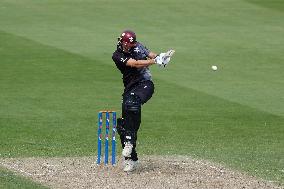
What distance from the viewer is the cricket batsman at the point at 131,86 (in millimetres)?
16688

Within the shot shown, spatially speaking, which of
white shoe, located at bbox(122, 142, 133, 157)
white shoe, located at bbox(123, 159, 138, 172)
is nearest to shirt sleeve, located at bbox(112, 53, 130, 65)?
white shoe, located at bbox(122, 142, 133, 157)

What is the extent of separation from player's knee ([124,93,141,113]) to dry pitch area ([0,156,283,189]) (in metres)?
1.11

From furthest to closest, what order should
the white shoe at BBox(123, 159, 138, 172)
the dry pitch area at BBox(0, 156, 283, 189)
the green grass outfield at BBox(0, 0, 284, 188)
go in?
the green grass outfield at BBox(0, 0, 284, 188) < the white shoe at BBox(123, 159, 138, 172) < the dry pitch area at BBox(0, 156, 283, 189)

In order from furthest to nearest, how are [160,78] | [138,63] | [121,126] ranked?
1. [160,78]
2. [121,126]
3. [138,63]

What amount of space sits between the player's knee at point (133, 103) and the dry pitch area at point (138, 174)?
3.63 feet

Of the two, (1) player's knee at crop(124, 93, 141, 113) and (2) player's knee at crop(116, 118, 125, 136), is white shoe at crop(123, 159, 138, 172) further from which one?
(1) player's knee at crop(124, 93, 141, 113)

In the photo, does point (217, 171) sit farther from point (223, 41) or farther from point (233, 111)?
point (223, 41)

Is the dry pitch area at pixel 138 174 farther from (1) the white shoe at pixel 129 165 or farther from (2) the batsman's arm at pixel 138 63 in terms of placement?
(2) the batsman's arm at pixel 138 63

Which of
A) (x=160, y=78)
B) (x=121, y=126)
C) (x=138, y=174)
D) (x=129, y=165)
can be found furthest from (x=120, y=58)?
(x=160, y=78)

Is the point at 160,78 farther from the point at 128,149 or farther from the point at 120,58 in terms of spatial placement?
the point at 128,149

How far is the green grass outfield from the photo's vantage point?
20.1m

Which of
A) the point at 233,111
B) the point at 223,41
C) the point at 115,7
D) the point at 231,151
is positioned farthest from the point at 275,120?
the point at 115,7

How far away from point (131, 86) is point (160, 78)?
1139 centimetres

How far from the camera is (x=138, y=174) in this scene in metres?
16.7
